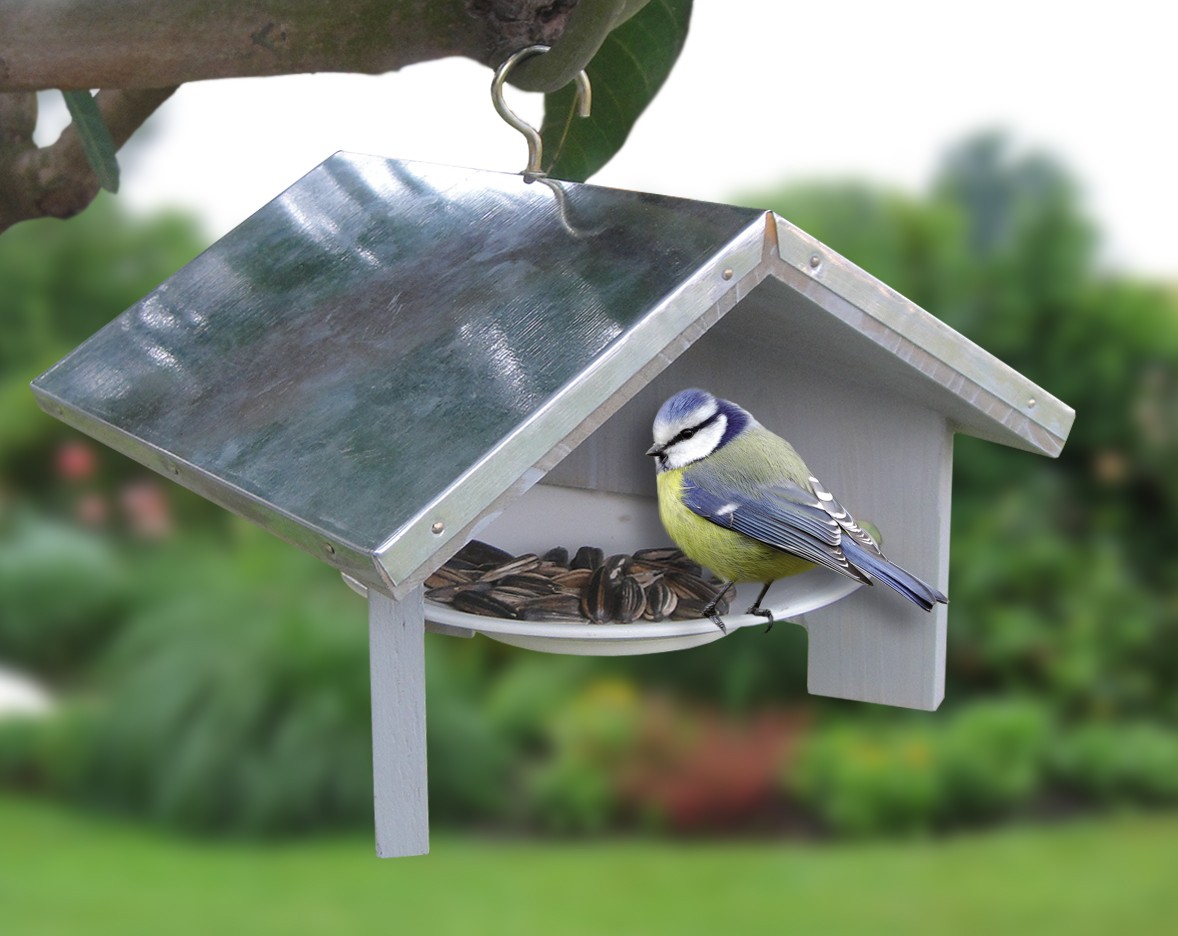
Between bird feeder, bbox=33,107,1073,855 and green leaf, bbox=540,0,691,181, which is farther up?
green leaf, bbox=540,0,691,181

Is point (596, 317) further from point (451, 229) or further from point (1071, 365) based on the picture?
point (1071, 365)

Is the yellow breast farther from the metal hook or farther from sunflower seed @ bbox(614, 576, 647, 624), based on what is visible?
the metal hook

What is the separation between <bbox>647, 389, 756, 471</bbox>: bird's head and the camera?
0.94 m

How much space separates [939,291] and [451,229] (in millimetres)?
2424

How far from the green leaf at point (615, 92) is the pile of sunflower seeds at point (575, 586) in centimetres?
29

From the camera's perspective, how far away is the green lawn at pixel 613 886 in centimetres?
284

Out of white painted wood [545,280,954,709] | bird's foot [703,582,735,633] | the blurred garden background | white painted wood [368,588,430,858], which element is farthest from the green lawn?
white painted wood [368,588,430,858]

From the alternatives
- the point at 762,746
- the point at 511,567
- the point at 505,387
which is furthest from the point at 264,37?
the point at 762,746

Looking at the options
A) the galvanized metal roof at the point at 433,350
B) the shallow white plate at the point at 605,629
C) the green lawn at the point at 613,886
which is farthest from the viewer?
the green lawn at the point at 613,886

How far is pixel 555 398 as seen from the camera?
76cm

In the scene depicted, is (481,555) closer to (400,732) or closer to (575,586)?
(575,586)

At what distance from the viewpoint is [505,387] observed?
0.79 m

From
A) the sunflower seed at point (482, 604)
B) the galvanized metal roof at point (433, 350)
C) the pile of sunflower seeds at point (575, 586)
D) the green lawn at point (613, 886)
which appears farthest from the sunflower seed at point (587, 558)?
the green lawn at point (613, 886)

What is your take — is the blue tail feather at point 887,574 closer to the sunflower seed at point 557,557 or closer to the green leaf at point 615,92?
the sunflower seed at point 557,557
